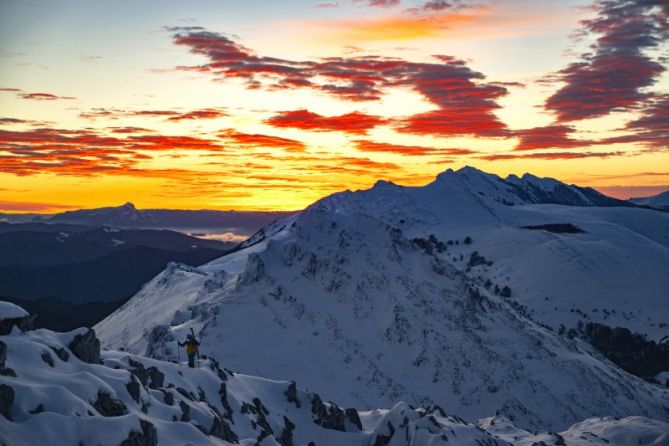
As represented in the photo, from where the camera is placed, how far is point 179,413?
5481cm

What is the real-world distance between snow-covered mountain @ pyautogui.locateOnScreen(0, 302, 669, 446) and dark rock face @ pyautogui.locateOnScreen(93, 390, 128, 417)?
7cm

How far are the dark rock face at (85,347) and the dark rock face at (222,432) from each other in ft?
37.1

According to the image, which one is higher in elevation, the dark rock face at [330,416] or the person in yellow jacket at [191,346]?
the person in yellow jacket at [191,346]

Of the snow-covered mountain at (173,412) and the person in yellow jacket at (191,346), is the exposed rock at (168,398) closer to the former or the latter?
the snow-covered mountain at (173,412)

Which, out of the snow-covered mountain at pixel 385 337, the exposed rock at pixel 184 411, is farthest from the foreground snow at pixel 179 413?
the snow-covered mountain at pixel 385 337

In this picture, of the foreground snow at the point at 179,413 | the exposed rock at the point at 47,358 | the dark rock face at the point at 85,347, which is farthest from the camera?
the dark rock face at the point at 85,347

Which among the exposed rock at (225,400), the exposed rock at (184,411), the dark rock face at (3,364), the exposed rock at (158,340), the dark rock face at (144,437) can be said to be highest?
the dark rock face at (3,364)

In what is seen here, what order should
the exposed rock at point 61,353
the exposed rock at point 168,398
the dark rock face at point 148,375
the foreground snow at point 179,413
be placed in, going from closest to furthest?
1. the foreground snow at point 179,413
2. the exposed rock at point 61,353
3. the exposed rock at point 168,398
4. the dark rock face at point 148,375

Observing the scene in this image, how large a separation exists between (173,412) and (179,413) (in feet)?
2.04

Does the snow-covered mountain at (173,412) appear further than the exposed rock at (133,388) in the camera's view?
No

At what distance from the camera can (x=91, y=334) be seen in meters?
54.5

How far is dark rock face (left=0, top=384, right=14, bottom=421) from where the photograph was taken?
3988 cm

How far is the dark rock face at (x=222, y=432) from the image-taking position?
186ft

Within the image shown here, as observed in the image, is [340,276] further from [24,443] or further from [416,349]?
[24,443]
